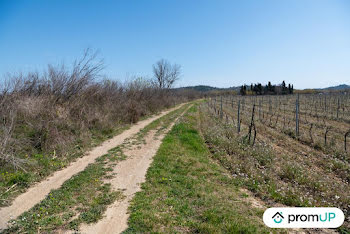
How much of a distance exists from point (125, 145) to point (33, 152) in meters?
3.60

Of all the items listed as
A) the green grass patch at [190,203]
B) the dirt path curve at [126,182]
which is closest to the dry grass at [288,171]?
the green grass patch at [190,203]

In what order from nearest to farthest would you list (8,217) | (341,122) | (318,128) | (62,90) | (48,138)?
(8,217) < (48,138) < (62,90) < (318,128) < (341,122)

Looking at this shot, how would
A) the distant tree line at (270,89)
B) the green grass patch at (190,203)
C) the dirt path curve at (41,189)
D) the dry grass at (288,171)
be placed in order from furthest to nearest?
the distant tree line at (270,89), the dry grass at (288,171), the dirt path curve at (41,189), the green grass patch at (190,203)

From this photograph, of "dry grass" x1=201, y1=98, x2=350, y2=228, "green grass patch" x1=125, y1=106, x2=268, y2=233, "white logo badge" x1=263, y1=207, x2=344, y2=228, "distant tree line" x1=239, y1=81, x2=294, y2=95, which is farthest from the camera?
"distant tree line" x1=239, y1=81, x2=294, y2=95

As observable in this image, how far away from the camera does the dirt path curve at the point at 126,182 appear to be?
345cm

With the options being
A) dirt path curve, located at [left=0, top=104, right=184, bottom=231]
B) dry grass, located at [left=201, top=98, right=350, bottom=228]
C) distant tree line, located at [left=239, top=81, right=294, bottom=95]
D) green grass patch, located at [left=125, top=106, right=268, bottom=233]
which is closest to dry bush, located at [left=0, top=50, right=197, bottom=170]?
dirt path curve, located at [left=0, top=104, right=184, bottom=231]

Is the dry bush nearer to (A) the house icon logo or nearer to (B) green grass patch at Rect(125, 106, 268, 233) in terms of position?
(B) green grass patch at Rect(125, 106, 268, 233)

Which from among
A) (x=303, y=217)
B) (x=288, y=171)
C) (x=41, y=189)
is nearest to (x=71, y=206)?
(x=41, y=189)

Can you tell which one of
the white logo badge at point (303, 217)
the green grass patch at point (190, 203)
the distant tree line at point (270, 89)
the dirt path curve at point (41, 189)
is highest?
the distant tree line at point (270, 89)

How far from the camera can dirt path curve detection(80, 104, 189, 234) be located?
3451 mm

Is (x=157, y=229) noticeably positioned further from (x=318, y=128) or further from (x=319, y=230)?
(x=318, y=128)

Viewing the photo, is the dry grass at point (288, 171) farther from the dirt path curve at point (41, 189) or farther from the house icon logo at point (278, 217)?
the dirt path curve at point (41, 189)

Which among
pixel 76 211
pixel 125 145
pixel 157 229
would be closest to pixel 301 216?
pixel 157 229

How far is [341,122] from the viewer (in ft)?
47.9
